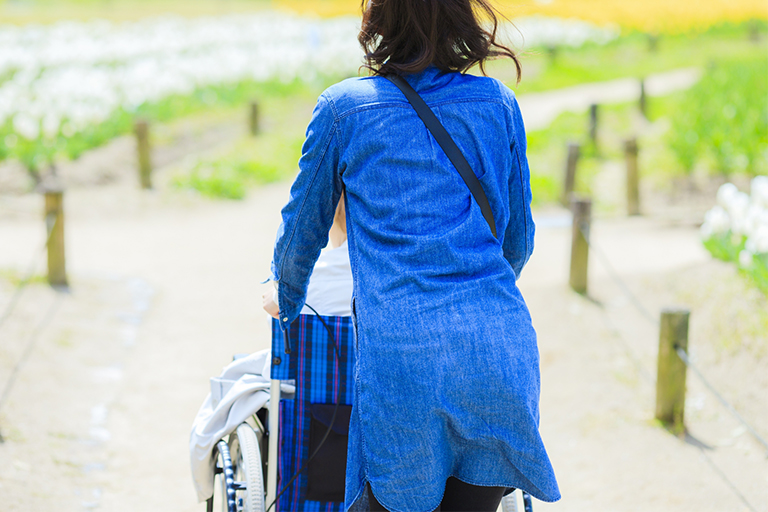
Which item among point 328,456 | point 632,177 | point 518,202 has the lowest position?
point 632,177

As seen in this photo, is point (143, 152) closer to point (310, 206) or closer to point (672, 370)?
point (672, 370)

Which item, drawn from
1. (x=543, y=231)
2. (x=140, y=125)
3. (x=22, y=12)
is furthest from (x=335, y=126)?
(x=22, y=12)

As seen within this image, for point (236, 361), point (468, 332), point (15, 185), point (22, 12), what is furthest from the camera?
point (22, 12)

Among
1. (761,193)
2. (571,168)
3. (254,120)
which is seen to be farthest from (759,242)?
(254,120)

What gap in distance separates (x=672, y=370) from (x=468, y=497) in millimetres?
2501

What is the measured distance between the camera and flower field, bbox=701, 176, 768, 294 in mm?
4629

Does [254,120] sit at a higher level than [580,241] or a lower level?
higher

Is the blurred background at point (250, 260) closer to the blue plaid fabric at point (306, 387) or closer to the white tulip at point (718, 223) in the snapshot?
the white tulip at point (718, 223)

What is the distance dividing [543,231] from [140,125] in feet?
14.9

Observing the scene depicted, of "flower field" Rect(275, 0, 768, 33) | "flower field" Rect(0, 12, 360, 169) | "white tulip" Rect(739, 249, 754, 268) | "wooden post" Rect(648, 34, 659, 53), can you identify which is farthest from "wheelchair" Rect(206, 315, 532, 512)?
"flower field" Rect(275, 0, 768, 33)

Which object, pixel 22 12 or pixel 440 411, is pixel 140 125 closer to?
pixel 440 411

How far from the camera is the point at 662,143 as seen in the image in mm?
10875

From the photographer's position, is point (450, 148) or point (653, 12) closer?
point (450, 148)

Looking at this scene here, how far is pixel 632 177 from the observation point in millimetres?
8469
